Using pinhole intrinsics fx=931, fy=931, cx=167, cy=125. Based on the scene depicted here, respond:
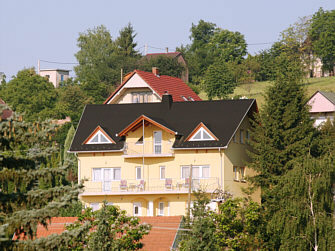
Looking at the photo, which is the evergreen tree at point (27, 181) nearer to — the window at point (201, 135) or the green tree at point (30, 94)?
the window at point (201, 135)

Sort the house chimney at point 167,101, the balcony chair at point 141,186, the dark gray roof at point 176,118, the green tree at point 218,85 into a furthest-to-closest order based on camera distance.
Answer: the green tree at point 218,85
the house chimney at point 167,101
the dark gray roof at point 176,118
the balcony chair at point 141,186

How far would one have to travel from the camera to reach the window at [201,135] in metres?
59.7

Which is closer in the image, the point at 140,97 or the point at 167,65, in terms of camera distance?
the point at 140,97

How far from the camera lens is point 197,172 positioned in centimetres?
5953

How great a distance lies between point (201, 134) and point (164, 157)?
2.86 m

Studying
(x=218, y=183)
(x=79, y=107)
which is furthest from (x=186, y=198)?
(x=79, y=107)

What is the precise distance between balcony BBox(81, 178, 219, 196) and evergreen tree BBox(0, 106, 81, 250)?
3225 centimetres

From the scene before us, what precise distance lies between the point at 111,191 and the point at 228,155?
7895 mm

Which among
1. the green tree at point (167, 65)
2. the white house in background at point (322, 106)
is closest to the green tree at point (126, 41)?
the green tree at point (167, 65)

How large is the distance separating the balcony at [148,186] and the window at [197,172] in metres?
0.55

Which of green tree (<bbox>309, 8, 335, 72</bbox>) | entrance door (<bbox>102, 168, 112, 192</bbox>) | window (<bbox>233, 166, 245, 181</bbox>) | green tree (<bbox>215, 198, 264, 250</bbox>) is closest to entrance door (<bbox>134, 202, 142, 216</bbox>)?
entrance door (<bbox>102, 168, 112, 192</bbox>)

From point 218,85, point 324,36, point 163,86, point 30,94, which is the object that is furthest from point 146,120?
point 324,36

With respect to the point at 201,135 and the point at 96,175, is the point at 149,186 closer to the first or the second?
the point at 96,175

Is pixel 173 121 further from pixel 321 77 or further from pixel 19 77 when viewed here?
pixel 321 77
